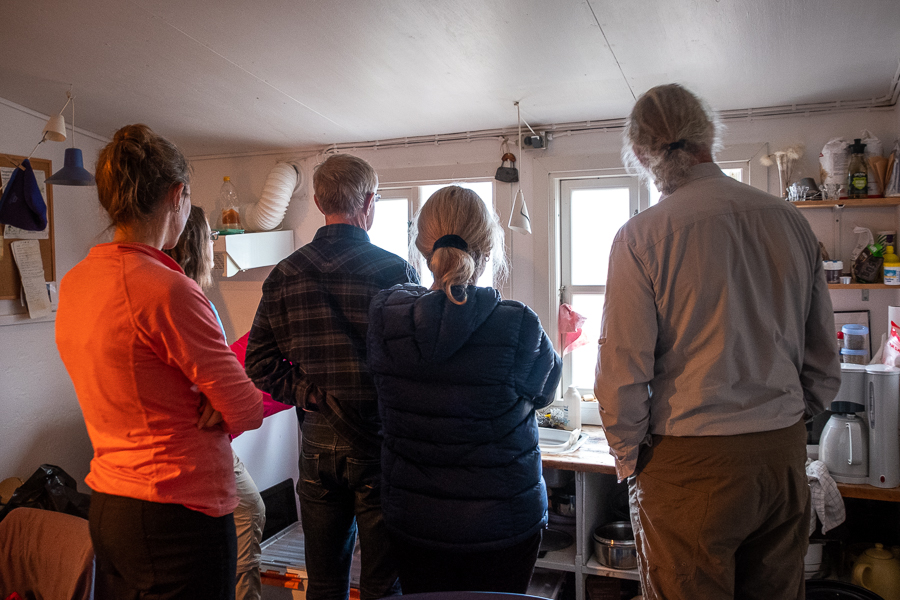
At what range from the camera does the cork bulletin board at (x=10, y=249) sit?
274 cm

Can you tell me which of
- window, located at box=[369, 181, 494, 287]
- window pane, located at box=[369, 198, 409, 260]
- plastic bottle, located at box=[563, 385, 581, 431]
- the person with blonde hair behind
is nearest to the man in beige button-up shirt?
the person with blonde hair behind

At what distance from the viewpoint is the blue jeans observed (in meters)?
1.38

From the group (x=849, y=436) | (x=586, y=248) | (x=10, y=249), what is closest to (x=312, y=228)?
(x=10, y=249)

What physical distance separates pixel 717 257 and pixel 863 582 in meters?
1.75

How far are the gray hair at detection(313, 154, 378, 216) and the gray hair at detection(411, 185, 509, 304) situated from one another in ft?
0.71

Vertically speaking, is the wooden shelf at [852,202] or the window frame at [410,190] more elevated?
the window frame at [410,190]

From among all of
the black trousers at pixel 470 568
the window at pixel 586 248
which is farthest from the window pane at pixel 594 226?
the black trousers at pixel 470 568

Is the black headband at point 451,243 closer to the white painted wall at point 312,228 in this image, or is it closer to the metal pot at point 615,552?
the metal pot at point 615,552

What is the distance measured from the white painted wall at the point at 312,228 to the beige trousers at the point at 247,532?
663 millimetres

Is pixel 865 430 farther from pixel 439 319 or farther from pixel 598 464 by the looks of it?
pixel 439 319

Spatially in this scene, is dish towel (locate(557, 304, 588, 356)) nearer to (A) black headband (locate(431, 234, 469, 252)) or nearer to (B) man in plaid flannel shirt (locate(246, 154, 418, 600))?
(B) man in plaid flannel shirt (locate(246, 154, 418, 600))

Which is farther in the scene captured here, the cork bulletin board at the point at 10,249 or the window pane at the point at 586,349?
the window pane at the point at 586,349

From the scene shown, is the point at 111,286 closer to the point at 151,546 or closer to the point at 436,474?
the point at 151,546

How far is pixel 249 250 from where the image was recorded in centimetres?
321
